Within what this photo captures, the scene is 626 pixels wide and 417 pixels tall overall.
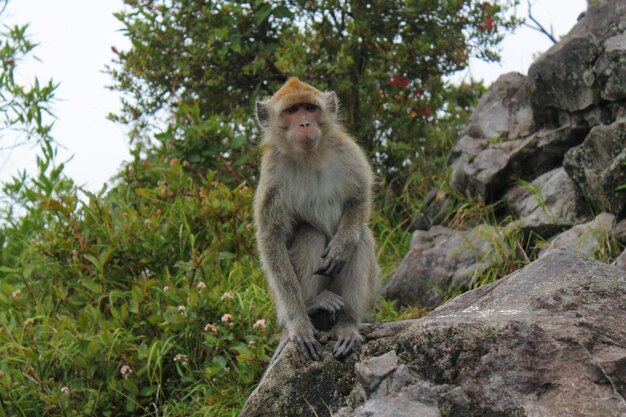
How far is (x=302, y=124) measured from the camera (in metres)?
5.25

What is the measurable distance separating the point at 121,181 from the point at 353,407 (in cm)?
508

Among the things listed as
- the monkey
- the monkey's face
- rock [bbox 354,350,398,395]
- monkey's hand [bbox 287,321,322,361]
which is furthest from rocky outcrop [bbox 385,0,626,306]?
rock [bbox 354,350,398,395]

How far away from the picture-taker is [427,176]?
28.1ft

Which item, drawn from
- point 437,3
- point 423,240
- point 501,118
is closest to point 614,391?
point 423,240

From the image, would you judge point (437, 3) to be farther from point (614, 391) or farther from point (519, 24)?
point (614, 391)

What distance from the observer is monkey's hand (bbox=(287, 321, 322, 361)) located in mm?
4445

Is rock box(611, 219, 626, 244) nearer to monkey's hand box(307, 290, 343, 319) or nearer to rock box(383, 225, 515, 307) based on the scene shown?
rock box(383, 225, 515, 307)

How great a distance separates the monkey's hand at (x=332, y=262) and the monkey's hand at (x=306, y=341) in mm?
418

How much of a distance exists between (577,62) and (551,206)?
1257 mm

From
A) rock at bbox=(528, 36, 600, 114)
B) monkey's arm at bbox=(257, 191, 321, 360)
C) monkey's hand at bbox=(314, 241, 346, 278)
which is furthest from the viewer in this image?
rock at bbox=(528, 36, 600, 114)

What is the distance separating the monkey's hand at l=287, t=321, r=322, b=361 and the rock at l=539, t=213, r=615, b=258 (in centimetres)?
203

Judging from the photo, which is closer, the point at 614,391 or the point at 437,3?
the point at 614,391

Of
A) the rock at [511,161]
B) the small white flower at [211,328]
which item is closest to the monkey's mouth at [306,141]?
the small white flower at [211,328]

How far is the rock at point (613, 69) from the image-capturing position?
661 cm
